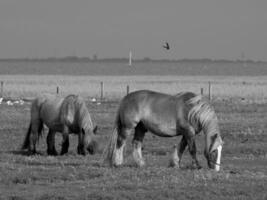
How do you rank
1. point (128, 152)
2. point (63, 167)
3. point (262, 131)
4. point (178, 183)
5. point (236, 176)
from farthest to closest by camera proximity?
point (262, 131)
point (128, 152)
point (63, 167)
point (236, 176)
point (178, 183)

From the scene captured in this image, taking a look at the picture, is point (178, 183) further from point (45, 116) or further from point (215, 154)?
point (45, 116)

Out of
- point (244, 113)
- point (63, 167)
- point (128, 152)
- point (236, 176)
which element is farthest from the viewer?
point (244, 113)

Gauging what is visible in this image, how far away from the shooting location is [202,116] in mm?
16359

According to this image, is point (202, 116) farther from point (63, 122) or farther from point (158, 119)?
point (63, 122)

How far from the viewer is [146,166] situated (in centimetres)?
1705

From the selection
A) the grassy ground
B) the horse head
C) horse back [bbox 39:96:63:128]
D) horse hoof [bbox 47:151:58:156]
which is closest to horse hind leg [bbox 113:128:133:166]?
the grassy ground

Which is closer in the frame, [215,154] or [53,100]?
[215,154]

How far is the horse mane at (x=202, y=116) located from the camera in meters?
16.3

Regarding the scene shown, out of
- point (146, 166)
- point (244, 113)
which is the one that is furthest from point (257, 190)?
point (244, 113)

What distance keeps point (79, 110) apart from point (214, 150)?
5.47m

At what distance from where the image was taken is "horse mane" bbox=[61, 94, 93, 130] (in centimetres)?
2052

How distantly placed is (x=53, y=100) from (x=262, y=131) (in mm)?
8480

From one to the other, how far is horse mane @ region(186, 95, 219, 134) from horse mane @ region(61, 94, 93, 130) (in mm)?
4459

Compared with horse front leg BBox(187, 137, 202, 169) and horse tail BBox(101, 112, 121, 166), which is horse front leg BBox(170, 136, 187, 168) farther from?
horse tail BBox(101, 112, 121, 166)
